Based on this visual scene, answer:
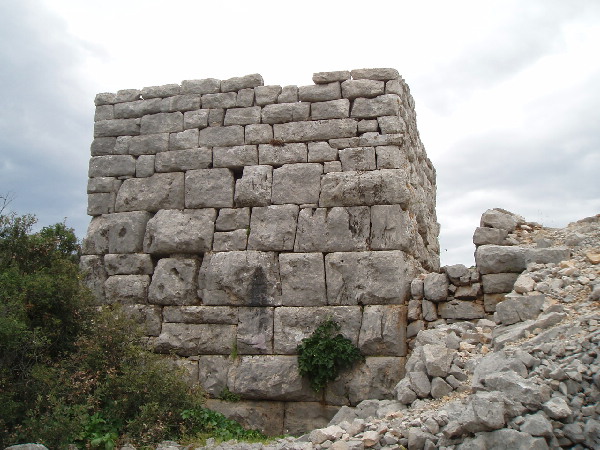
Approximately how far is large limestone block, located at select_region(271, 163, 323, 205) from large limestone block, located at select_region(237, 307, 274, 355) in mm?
1580

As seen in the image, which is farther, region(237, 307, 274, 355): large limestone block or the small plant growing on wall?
region(237, 307, 274, 355): large limestone block

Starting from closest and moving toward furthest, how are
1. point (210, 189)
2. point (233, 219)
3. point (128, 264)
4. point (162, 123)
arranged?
point (233, 219), point (210, 189), point (128, 264), point (162, 123)

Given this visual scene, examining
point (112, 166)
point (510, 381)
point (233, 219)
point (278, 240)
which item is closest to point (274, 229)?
point (278, 240)

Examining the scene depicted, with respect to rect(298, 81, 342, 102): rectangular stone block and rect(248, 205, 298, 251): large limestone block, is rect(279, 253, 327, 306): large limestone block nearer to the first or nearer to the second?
rect(248, 205, 298, 251): large limestone block

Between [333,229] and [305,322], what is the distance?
51.4 inches

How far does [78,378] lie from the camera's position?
23.4 feet

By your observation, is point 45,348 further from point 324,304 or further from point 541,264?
point 541,264

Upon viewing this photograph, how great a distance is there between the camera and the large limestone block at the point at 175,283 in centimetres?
858

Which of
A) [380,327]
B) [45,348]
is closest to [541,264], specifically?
[380,327]

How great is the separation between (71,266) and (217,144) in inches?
107

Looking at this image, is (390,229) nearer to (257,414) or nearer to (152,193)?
(257,414)

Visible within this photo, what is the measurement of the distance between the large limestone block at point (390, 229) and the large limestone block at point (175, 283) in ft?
8.58

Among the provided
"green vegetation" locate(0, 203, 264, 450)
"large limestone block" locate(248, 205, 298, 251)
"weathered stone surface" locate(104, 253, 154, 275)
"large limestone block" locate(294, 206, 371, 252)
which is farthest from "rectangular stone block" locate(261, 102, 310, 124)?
"green vegetation" locate(0, 203, 264, 450)

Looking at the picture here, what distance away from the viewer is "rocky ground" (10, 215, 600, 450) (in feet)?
16.4
